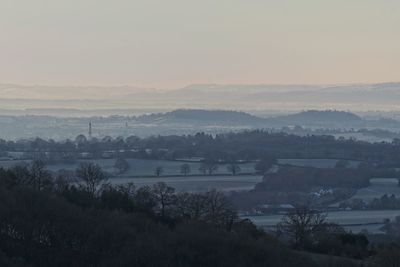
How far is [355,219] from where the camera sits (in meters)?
39.2

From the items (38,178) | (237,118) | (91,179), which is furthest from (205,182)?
(237,118)

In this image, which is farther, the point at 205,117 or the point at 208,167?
the point at 205,117

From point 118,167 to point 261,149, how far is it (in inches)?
588

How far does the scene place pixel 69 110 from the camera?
132 metres

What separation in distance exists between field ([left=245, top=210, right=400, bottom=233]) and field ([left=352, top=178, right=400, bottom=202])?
2216mm

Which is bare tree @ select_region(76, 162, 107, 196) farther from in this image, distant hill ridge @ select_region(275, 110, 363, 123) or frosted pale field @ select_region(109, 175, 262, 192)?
distant hill ridge @ select_region(275, 110, 363, 123)

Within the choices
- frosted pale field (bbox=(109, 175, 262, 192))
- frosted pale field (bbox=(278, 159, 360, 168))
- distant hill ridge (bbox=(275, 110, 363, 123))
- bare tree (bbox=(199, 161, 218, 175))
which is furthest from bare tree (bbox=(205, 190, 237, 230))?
distant hill ridge (bbox=(275, 110, 363, 123))

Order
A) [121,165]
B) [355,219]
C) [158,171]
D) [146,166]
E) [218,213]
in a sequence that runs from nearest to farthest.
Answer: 1. [218,213]
2. [355,219]
3. [158,171]
4. [121,165]
5. [146,166]

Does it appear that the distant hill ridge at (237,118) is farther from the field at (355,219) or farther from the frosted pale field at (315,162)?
the field at (355,219)

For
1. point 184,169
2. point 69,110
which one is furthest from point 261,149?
point 69,110

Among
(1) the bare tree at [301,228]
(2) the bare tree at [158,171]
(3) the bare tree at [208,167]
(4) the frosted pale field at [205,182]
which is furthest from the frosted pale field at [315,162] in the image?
(1) the bare tree at [301,228]

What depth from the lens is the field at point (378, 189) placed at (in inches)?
1775

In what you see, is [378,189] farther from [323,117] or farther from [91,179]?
[323,117]

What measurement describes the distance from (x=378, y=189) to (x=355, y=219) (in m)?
8.84
